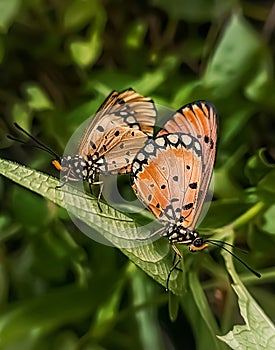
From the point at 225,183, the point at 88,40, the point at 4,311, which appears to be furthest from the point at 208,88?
the point at 4,311

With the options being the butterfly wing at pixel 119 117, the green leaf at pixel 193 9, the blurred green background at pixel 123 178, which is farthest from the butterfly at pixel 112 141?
the green leaf at pixel 193 9

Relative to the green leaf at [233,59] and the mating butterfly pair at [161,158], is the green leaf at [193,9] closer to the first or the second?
the green leaf at [233,59]

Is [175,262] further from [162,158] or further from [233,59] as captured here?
[233,59]

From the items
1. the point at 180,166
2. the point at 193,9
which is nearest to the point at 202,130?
the point at 180,166

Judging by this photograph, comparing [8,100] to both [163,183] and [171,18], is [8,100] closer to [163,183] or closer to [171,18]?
[171,18]

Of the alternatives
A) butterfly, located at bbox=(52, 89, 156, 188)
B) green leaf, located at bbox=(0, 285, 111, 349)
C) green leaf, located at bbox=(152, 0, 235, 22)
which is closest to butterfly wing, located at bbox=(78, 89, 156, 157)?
butterfly, located at bbox=(52, 89, 156, 188)

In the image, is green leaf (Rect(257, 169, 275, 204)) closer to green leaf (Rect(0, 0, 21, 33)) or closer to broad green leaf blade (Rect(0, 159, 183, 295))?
broad green leaf blade (Rect(0, 159, 183, 295))
